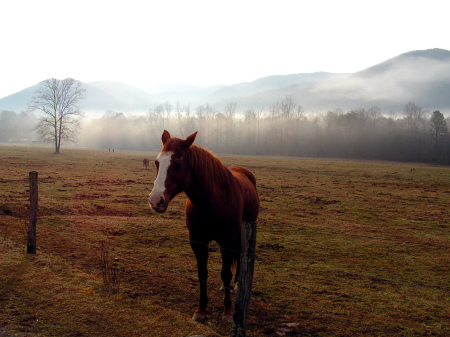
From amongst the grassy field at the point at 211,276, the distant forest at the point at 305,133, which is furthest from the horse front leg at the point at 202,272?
the distant forest at the point at 305,133

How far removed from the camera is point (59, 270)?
5980mm

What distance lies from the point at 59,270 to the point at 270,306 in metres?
3.81

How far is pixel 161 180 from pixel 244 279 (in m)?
1.48

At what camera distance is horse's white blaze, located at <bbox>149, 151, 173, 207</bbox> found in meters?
3.77

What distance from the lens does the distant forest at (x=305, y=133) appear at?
70.8m

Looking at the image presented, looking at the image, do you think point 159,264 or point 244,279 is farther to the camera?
point 159,264

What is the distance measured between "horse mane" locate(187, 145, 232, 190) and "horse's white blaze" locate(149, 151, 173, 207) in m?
0.34

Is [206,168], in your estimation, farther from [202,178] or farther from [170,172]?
[170,172]

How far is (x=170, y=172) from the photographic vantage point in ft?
13.2

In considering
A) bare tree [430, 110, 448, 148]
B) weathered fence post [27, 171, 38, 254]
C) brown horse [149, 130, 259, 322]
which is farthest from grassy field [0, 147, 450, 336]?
bare tree [430, 110, 448, 148]

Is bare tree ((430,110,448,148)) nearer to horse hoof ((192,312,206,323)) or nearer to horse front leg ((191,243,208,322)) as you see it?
horse front leg ((191,243,208,322))

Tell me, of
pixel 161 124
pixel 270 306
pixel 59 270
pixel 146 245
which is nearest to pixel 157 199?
pixel 270 306

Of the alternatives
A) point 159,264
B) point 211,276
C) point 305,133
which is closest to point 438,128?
point 305,133

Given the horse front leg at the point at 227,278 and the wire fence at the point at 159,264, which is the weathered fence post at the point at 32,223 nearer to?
the wire fence at the point at 159,264
